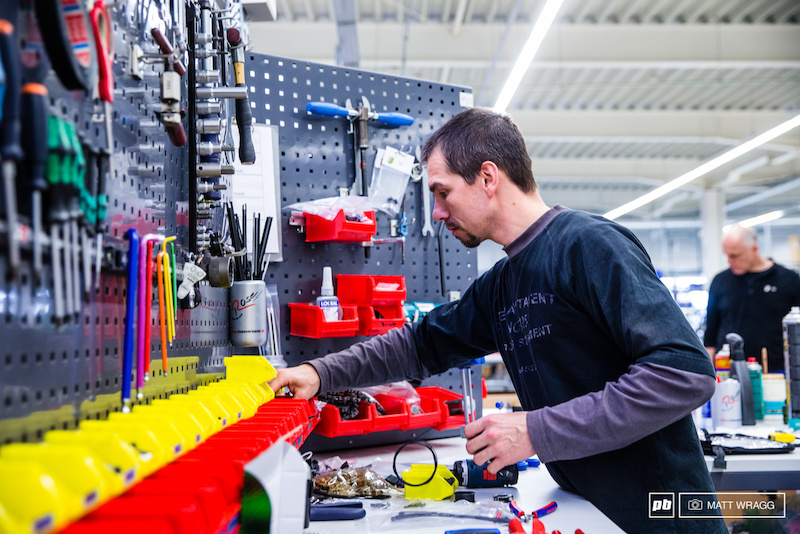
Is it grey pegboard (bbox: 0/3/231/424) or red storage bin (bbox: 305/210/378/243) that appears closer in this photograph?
grey pegboard (bbox: 0/3/231/424)

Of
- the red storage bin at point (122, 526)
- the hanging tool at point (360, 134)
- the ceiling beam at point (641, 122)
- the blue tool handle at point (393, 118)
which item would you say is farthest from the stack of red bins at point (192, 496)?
the ceiling beam at point (641, 122)

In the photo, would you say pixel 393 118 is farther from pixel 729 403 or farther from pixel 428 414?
pixel 729 403

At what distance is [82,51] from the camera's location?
67cm

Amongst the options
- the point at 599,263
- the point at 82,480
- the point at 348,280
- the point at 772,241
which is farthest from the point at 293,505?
the point at 772,241

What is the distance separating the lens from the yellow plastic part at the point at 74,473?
0.48m

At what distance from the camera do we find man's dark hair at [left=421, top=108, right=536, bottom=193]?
143 cm

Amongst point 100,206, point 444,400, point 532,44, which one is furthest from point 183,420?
point 532,44

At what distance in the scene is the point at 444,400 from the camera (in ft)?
6.10

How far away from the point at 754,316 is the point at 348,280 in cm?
315

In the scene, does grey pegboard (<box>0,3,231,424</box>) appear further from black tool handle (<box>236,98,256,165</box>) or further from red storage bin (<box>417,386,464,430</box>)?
red storage bin (<box>417,386,464,430</box>)

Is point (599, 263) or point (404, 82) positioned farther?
point (404, 82)

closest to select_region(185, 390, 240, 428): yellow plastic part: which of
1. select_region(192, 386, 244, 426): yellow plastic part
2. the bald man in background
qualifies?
select_region(192, 386, 244, 426): yellow plastic part

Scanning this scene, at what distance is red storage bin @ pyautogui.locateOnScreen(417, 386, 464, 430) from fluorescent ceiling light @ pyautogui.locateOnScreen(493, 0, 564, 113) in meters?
1.27

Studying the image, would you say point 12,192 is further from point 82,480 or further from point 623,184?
point 623,184
